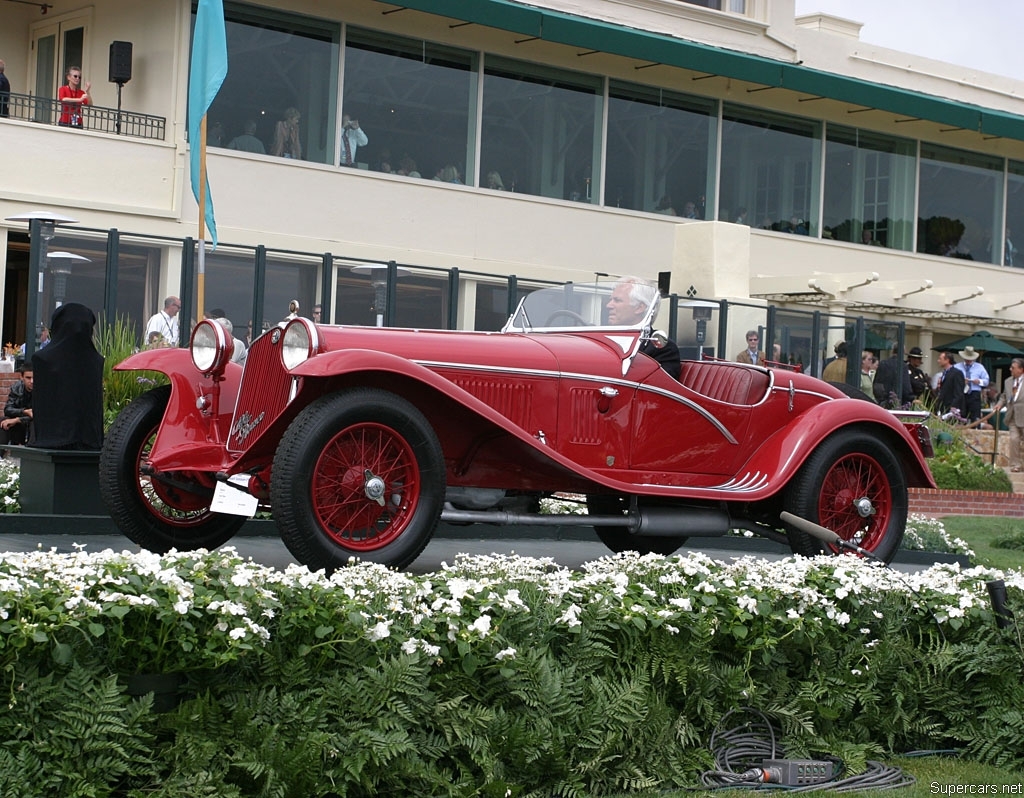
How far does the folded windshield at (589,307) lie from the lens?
8516 millimetres

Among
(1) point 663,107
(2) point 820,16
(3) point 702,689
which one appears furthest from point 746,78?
(3) point 702,689

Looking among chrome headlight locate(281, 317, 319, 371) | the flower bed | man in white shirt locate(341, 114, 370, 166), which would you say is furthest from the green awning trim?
the flower bed

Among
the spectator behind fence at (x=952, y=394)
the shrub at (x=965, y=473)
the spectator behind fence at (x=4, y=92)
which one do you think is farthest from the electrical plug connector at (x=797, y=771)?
the spectator behind fence at (x=952, y=394)

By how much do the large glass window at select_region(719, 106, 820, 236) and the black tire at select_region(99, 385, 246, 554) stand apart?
21.1 meters

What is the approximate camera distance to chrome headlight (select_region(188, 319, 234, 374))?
7715 mm

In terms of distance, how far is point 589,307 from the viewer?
343 inches

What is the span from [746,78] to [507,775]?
2265 cm

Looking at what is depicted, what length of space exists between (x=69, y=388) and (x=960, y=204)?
26.8m

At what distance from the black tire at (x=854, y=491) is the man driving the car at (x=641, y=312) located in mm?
1029

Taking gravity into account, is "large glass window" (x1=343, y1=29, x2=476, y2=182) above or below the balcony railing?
above

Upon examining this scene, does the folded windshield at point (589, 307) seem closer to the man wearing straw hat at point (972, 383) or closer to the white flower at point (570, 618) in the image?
the white flower at point (570, 618)

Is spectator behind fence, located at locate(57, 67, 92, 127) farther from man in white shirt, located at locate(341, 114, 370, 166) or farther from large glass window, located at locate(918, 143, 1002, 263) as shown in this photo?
large glass window, located at locate(918, 143, 1002, 263)

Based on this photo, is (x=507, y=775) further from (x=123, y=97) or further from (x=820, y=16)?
(x=820, y=16)

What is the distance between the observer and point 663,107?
87.7 feet
